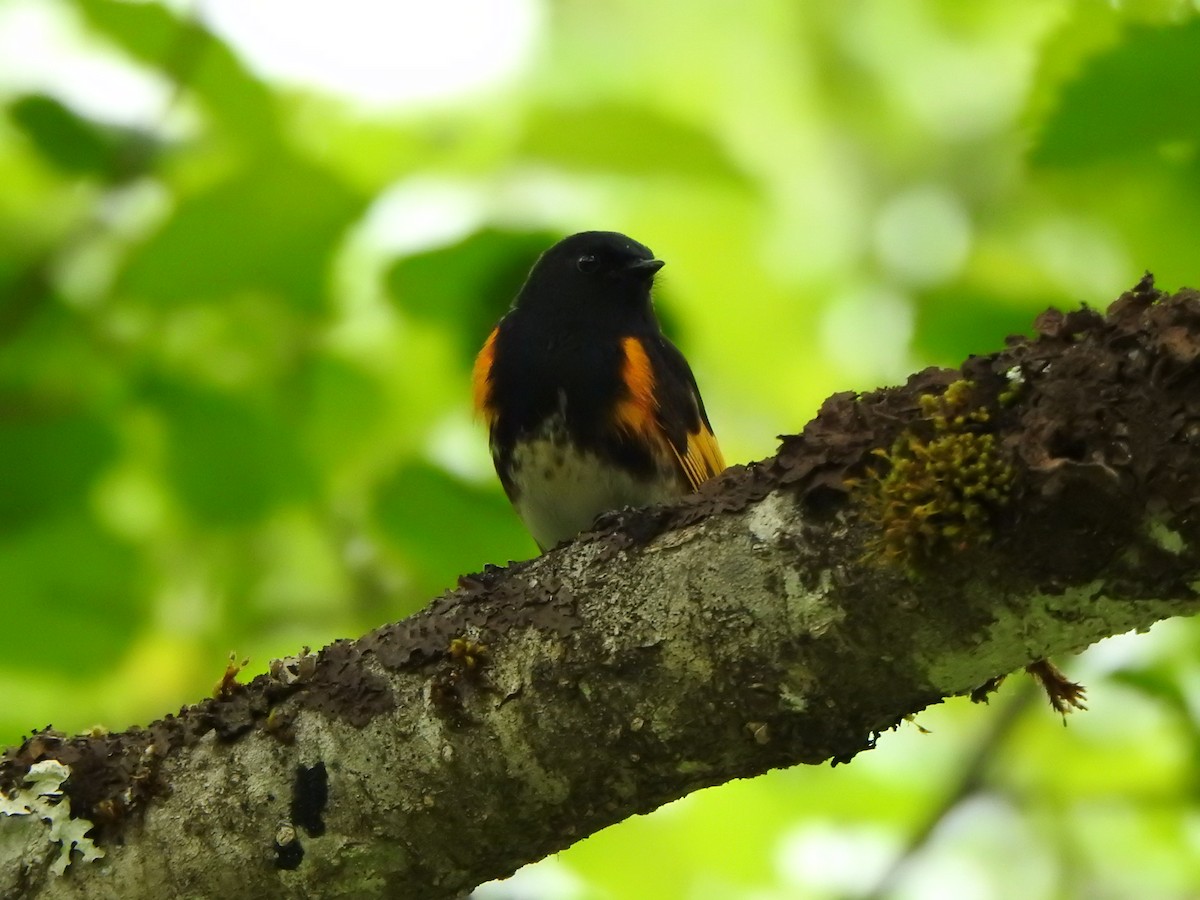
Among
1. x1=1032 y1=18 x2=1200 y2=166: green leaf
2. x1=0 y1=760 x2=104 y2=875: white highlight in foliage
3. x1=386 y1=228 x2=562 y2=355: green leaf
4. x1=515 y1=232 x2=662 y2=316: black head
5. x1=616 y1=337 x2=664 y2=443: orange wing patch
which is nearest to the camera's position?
x1=0 y1=760 x2=104 y2=875: white highlight in foliage

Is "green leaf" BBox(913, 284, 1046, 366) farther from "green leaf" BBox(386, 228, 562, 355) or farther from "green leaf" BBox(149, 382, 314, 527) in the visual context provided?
"green leaf" BBox(149, 382, 314, 527)

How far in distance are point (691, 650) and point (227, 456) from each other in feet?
6.27

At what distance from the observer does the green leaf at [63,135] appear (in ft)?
10.8

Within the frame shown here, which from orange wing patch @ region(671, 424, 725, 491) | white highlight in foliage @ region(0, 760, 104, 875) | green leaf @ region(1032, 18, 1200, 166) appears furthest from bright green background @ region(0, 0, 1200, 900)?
white highlight in foliage @ region(0, 760, 104, 875)

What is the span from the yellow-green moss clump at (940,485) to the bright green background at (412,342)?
4.11ft

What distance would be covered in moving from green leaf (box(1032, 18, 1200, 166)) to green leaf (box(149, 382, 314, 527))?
6.83ft

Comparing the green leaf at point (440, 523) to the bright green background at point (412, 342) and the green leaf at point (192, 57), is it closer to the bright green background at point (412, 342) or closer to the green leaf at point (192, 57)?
the bright green background at point (412, 342)

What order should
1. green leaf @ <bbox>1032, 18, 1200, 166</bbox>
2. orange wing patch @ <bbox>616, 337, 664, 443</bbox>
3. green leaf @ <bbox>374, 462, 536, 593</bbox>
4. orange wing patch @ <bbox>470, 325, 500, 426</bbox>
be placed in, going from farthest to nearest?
orange wing patch @ <bbox>470, 325, 500, 426</bbox> < orange wing patch @ <bbox>616, 337, 664, 443</bbox> < green leaf @ <bbox>374, 462, 536, 593</bbox> < green leaf @ <bbox>1032, 18, 1200, 166</bbox>

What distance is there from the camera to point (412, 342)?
4.24m

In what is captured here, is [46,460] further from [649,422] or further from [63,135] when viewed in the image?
[649,422]

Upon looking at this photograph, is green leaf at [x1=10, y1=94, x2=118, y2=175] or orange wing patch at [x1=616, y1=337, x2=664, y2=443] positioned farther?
orange wing patch at [x1=616, y1=337, x2=664, y2=443]

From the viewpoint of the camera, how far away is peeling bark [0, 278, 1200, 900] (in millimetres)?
1789

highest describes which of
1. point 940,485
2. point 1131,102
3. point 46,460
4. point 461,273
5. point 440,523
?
point 461,273

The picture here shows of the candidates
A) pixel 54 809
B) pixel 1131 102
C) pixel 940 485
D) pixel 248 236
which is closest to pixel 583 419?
pixel 248 236
